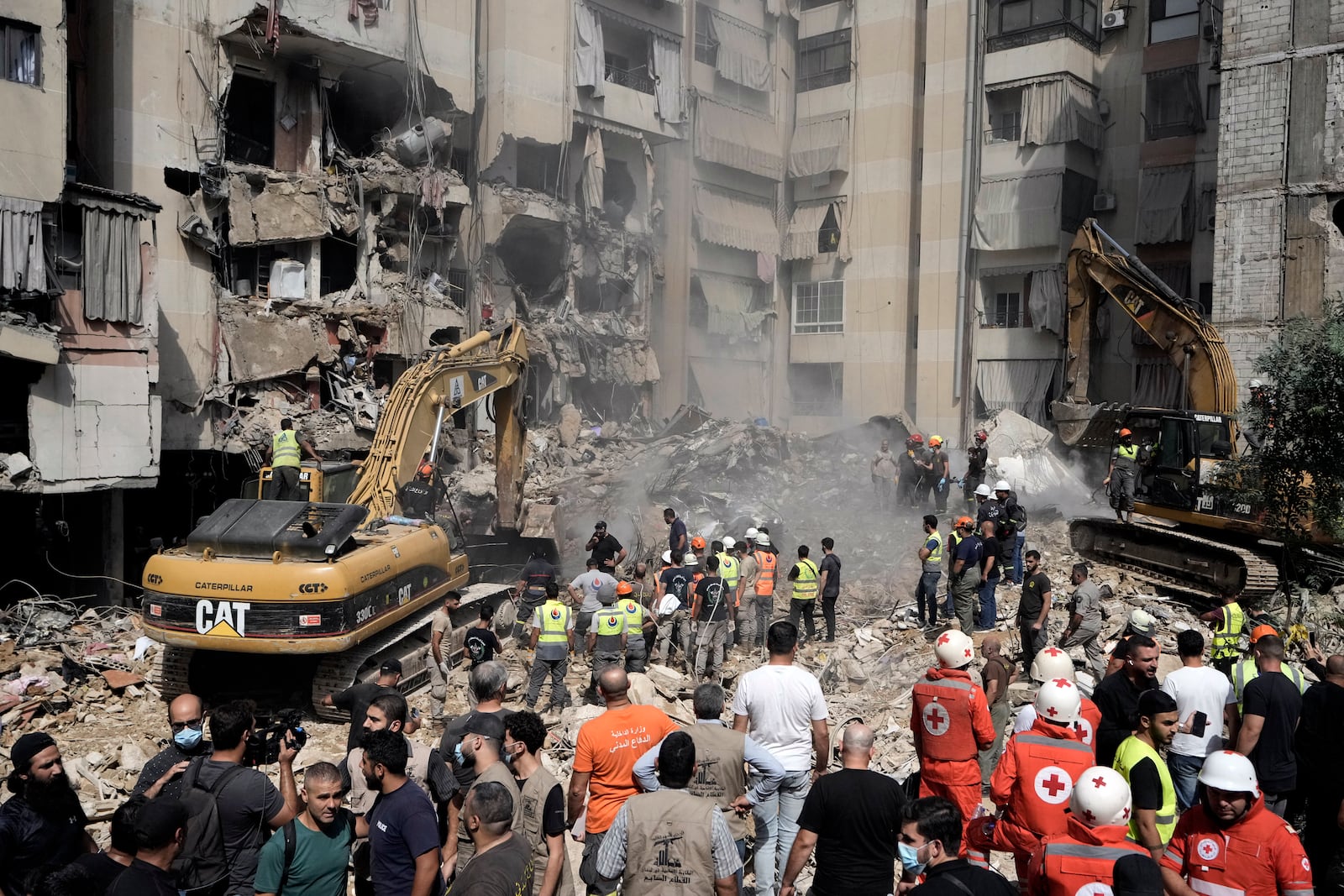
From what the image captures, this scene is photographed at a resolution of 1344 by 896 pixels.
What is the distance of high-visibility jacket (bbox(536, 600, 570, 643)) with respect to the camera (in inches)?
405

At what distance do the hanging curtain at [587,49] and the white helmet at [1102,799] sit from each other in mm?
25455

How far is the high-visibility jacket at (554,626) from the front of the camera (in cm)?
1028

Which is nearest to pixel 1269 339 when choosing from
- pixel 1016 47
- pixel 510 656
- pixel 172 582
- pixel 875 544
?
pixel 875 544

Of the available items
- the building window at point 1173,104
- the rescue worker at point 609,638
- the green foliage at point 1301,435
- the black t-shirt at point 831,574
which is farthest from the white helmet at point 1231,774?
the building window at point 1173,104

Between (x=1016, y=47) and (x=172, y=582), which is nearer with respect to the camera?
(x=172, y=582)

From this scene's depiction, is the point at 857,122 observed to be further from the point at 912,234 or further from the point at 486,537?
the point at 486,537

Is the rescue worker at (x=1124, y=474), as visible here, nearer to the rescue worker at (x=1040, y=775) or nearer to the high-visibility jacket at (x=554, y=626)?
the high-visibility jacket at (x=554, y=626)

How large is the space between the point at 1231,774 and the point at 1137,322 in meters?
16.3

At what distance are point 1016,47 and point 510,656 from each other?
24.1 meters

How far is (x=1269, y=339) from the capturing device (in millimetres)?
18812

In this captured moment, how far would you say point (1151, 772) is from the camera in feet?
16.1

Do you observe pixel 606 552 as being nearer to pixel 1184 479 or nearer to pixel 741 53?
pixel 1184 479

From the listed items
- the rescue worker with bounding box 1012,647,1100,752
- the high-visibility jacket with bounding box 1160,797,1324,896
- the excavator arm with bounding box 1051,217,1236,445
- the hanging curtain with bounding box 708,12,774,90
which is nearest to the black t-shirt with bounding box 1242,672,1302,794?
the rescue worker with bounding box 1012,647,1100,752

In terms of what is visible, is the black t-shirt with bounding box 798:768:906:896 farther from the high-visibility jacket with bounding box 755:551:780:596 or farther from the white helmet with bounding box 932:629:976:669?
the high-visibility jacket with bounding box 755:551:780:596
